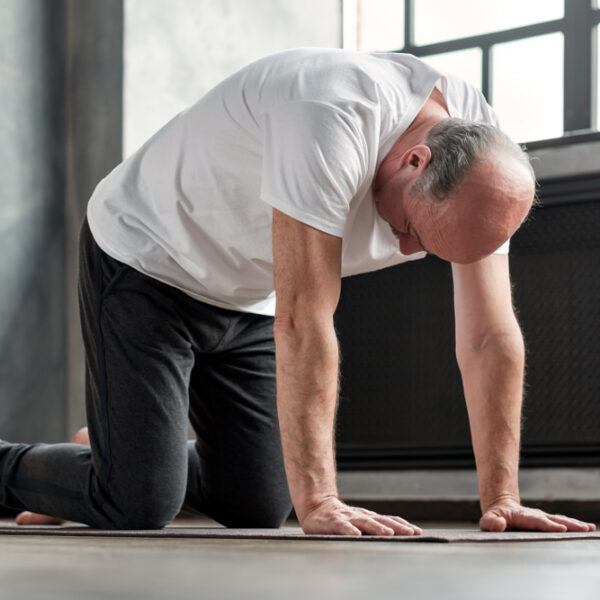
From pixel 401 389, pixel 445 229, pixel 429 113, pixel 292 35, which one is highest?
pixel 292 35

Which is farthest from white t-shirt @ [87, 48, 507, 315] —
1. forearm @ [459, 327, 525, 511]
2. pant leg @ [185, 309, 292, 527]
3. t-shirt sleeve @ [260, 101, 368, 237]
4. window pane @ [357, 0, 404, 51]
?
window pane @ [357, 0, 404, 51]

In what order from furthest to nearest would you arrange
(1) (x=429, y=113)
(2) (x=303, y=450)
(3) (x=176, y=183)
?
1. (3) (x=176, y=183)
2. (1) (x=429, y=113)
3. (2) (x=303, y=450)

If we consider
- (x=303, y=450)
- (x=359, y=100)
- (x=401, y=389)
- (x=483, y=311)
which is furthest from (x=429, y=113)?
(x=401, y=389)

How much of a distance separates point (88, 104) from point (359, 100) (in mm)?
2943

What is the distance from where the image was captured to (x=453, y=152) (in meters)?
1.52

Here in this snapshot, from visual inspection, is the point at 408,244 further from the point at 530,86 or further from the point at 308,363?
the point at 530,86

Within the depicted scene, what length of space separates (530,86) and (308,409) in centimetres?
278

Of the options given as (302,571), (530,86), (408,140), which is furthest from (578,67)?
(302,571)

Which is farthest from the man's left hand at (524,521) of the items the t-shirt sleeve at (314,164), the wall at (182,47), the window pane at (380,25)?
the window pane at (380,25)

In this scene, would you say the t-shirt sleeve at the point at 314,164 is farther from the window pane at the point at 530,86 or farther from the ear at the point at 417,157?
the window pane at the point at 530,86

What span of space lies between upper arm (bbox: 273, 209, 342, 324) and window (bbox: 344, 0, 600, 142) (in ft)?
8.29

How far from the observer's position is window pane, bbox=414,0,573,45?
3984 mm

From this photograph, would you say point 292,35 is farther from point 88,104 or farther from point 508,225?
point 508,225

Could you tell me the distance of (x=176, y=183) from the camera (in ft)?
6.00
